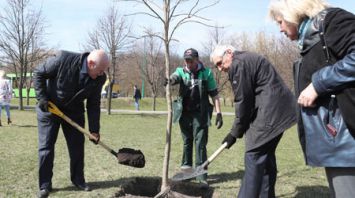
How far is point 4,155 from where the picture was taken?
7.74m

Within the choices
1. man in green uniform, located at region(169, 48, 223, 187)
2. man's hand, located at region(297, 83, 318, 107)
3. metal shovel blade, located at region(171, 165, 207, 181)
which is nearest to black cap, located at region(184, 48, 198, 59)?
man in green uniform, located at region(169, 48, 223, 187)

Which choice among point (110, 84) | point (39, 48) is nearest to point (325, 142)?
point (110, 84)

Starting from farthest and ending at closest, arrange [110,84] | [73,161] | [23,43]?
[23,43]
[110,84]
[73,161]

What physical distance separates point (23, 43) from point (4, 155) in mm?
17979

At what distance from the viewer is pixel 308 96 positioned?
2.56 m

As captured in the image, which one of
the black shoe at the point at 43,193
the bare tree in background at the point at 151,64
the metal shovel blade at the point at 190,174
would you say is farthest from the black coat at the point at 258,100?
the bare tree in background at the point at 151,64

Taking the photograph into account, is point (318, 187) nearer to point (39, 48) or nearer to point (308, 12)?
point (308, 12)

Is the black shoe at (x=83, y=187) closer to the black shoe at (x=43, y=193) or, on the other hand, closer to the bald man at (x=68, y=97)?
the bald man at (x=68, y=97)

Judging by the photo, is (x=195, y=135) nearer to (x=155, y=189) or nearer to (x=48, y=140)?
(x=155, y=189)

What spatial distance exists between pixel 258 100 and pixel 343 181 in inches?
69.3

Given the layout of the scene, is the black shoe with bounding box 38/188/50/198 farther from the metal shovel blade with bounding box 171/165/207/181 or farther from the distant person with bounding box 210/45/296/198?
the distant person with bounding box 210/45/296/198

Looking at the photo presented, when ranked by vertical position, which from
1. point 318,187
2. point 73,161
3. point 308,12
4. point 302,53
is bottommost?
point 318,187

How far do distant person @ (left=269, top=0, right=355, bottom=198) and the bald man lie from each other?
2.86 metres

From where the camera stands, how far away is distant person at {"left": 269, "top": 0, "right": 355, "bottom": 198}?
7.88 feet
